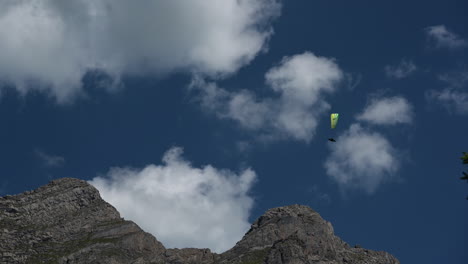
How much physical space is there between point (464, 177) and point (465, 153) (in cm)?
312

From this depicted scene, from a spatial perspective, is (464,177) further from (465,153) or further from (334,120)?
(334,120)

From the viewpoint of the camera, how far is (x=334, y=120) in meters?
152

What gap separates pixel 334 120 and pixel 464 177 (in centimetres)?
7790

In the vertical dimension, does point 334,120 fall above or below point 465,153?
above

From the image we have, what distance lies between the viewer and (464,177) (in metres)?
74.6

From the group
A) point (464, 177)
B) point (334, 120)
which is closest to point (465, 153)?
point (464, 177)

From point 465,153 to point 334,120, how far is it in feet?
250

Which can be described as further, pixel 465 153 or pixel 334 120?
pixel 334 120

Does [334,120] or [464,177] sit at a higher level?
[334,120]

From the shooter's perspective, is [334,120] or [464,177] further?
[334,120]
